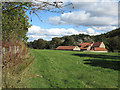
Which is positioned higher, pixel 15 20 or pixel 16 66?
pixel 15 20

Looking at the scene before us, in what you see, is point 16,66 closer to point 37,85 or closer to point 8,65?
point 8,65

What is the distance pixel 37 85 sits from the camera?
23.5 ft

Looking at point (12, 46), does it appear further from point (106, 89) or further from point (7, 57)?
point (106, 89)

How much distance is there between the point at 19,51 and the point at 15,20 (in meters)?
7.70

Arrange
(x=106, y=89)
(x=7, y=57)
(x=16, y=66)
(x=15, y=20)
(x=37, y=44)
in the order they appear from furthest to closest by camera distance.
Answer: (x=37, y=44) → (x=15, y=20) → (x=16, y=66) → (x=7, y=57) → (x=106, y=89)

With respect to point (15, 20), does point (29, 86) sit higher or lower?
lower

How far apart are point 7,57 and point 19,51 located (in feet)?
2.65

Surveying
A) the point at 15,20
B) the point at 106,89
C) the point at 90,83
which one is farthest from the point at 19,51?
the point at 15,20

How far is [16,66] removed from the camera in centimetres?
736

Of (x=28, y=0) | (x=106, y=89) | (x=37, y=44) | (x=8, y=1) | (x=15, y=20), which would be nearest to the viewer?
(x=28, y=0)

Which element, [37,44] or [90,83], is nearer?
[90,83]

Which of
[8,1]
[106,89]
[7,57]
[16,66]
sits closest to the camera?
[8,1]

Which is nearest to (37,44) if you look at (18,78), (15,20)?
(15,20)

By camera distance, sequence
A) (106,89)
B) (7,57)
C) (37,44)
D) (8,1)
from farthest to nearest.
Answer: (37,44) < (7,57) < (106,89) < (8,1)
